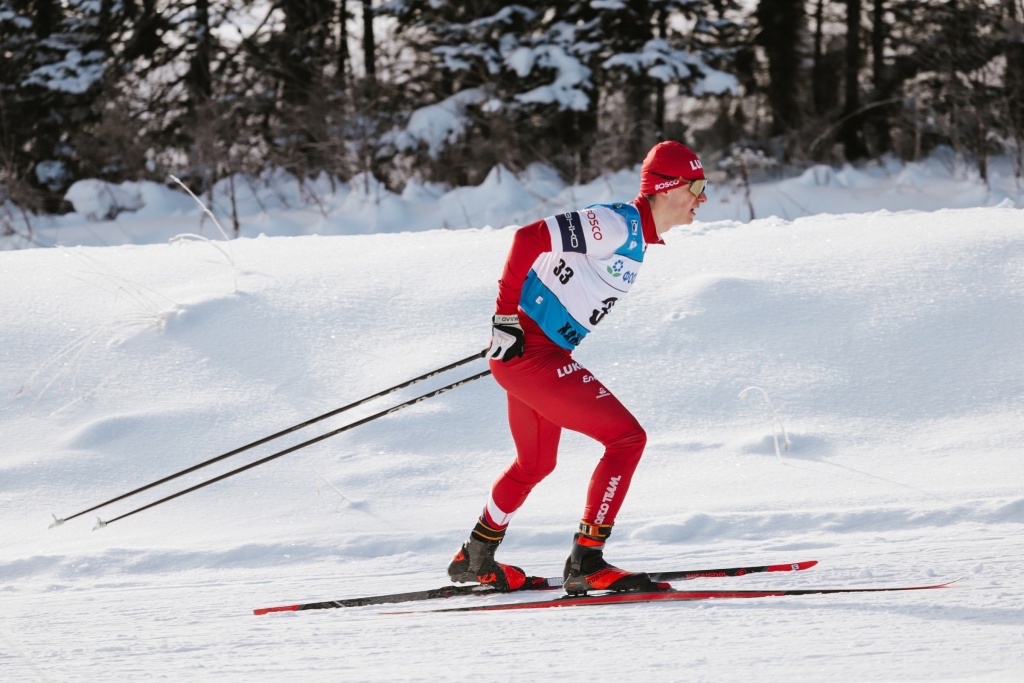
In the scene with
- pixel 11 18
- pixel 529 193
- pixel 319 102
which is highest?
pixel 11 18

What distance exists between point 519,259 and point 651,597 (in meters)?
1.16

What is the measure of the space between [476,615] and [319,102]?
1364cm

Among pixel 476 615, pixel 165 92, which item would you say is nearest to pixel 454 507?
pixel 476 615

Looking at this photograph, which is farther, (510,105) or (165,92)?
(165,92)

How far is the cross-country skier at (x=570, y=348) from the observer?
348 centimetres

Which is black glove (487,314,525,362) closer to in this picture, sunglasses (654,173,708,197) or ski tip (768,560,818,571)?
sunglasses (654,173,708,197)

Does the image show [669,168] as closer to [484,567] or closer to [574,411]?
[574,411]

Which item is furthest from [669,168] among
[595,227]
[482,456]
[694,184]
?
[482,456]

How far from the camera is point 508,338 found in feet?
11.3

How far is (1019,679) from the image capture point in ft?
8.57

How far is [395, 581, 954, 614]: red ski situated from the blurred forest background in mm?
12305

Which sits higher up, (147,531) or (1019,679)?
(1019,679)

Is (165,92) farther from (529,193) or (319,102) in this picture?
(529,193)

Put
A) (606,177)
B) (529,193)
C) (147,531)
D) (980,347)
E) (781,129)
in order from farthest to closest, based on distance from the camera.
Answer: (781,129), (606,177), (529,193), (980,347), (147,531)
